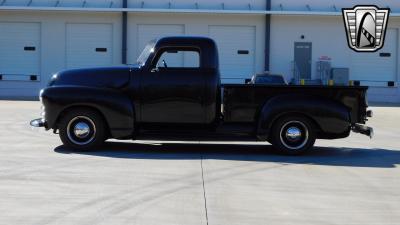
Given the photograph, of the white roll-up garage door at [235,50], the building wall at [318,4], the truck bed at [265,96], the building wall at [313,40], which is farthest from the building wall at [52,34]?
the truck bed at [265,96]

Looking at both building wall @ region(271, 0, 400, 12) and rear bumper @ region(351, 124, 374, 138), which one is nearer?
rear bumper @ region(351, 124, 374, 138)

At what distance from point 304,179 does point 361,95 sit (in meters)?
2.97

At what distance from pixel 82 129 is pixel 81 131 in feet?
0.13

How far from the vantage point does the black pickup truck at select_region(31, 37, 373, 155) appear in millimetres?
10461

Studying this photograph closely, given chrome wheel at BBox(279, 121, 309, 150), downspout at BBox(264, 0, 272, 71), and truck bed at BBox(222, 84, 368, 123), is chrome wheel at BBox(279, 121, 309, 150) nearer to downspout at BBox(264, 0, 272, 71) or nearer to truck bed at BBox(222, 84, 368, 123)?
truck bed at BBox(222, 84, 368, 123)

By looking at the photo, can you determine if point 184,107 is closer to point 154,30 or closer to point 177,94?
point 177,94

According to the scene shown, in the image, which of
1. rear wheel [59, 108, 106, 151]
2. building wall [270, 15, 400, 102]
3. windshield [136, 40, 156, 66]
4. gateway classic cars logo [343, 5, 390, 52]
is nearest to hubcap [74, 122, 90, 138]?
rear wheel [59, 108, 106, 151]

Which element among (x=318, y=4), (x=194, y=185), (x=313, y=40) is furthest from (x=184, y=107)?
(x=318, y=4)

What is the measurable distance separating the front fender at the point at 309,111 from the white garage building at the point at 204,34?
2183 cm

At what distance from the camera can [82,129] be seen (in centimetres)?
1064

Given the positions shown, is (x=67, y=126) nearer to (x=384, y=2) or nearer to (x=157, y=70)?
(x=157, y=70)

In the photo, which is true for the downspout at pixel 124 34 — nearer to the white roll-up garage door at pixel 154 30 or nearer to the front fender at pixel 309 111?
the white roll-up garage door at pixel 154 30

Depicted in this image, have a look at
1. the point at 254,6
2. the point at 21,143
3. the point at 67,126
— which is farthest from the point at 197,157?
the point at 254,6

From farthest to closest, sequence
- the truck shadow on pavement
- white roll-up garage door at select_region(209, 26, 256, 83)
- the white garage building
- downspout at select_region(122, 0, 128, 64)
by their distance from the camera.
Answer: white roll-up garage door at select_region(209, 26, 256, 83), the white garage building, downspout at select_region(122, 0, 128, 64), the truck shadow on pavement
